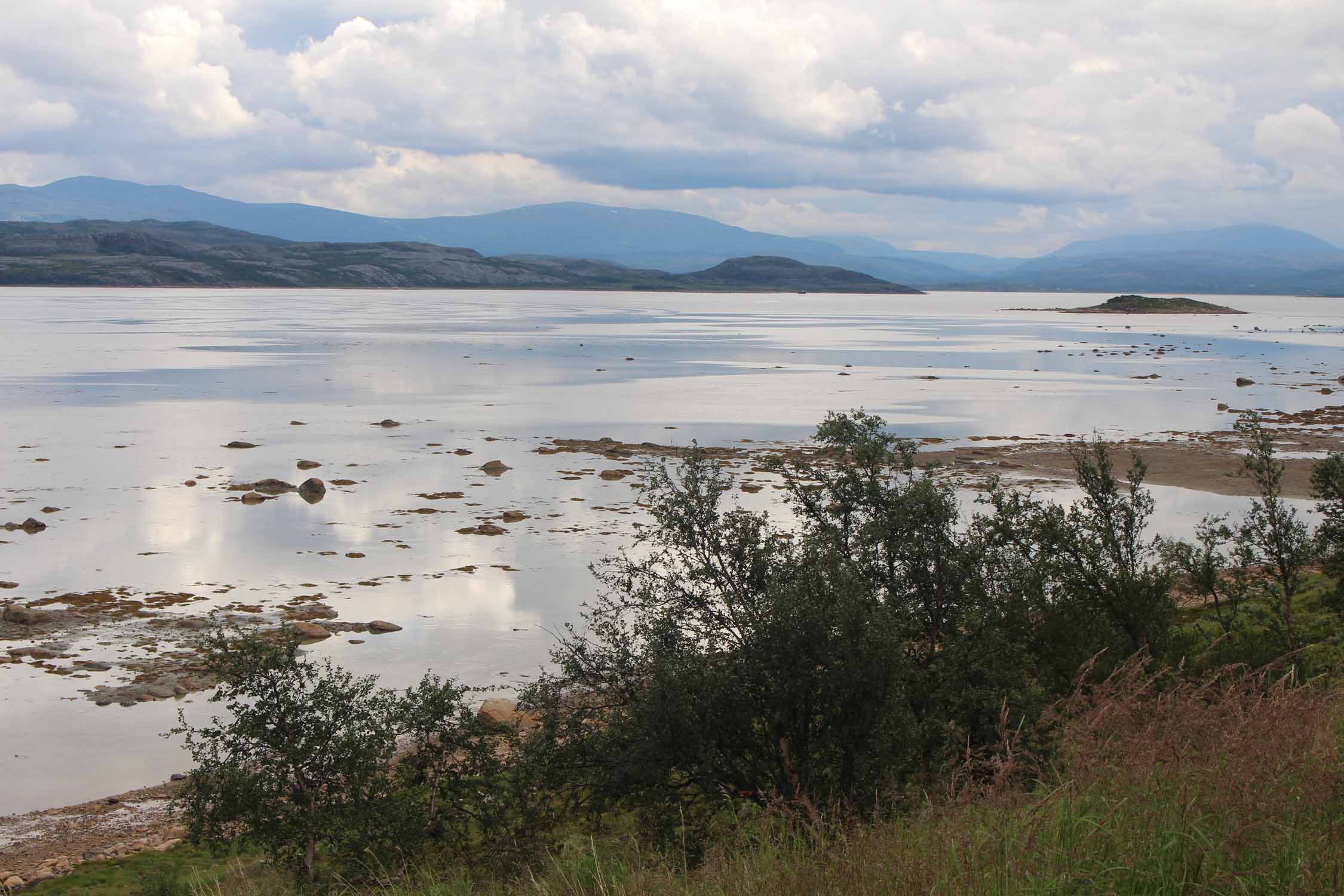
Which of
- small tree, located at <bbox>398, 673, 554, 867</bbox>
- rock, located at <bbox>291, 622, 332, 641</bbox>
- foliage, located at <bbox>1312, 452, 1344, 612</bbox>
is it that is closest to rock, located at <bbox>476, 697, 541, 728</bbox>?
small tree, located at <bbox>398, 673, 554, 867</bbox>

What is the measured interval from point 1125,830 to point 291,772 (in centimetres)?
1213

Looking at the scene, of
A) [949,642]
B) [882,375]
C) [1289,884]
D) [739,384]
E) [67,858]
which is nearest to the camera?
[1289,884]

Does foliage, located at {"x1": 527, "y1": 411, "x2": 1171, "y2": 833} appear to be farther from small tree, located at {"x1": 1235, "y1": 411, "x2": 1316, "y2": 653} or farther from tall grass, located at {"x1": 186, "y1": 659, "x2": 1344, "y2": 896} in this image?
small tree, located at {"x1": 1235, "y1": 411, "x2": 1316, "y2": 653}

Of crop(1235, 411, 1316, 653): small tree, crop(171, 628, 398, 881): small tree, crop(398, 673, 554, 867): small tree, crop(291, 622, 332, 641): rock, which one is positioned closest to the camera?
crop(171, 628, 398, 881): small tree

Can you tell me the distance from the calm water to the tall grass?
17.1 meters

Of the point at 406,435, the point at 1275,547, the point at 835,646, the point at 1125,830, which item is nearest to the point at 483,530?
the point at 406,435

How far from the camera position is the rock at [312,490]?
43.5 metres

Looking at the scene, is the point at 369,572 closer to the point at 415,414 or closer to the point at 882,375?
the point at 415,414

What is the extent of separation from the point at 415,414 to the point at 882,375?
4815cm

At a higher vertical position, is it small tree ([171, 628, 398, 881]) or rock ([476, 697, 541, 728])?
small tree ([171, 628, 398, 881])

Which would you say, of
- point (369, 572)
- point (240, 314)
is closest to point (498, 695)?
point (369, 572)

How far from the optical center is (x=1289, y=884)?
5309mm

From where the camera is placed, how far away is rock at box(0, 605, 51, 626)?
27.0m

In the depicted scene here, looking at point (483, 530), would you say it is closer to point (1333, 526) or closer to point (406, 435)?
point (406, 435)
